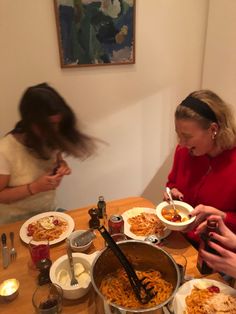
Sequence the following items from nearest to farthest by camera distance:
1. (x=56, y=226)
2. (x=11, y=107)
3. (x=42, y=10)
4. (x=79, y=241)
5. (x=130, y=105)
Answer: (x=79, y=241)
(x=56, y=226)
(x=42, y=10)
(x=11, y=107)
(x=130, y=105)

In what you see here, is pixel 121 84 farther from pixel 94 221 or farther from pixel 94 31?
pixel 94 221

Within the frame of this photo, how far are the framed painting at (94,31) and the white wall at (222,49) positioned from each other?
2.25 feet

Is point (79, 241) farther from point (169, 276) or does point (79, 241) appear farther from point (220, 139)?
point (220, 139)

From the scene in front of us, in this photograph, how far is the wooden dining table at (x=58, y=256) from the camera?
98 centimetres

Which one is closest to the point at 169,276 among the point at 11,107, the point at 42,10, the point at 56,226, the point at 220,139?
the point at 56,226

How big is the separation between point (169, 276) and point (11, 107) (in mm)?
1657

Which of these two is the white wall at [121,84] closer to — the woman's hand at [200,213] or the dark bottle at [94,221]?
the dark bottle at [94,221]

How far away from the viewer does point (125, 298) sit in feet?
2.86

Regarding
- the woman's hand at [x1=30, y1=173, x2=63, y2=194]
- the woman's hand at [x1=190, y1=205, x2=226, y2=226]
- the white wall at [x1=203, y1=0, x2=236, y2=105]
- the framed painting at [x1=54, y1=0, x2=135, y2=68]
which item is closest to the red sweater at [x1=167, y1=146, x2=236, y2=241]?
the woman's hand at [x1=190, y1=205, x2=226, y2=226]

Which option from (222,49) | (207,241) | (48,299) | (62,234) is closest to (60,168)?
(62,234)

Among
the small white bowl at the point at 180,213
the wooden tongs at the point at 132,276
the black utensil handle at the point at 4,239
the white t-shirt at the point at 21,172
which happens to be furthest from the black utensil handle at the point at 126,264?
the white t-shirt at the point at 21,172

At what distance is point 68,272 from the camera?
3.54 feet

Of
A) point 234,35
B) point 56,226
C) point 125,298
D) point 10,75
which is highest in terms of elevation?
point 234,35

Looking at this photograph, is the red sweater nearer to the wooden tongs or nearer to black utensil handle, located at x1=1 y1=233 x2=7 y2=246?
the wooden tongs
